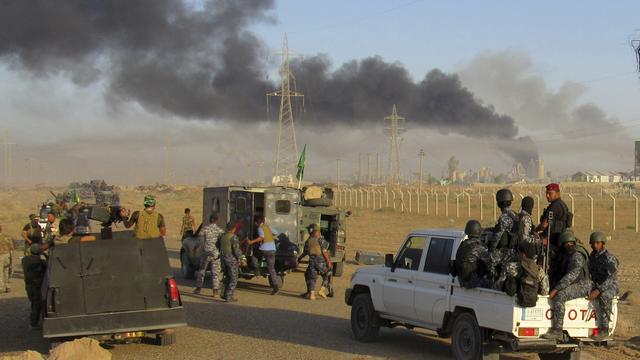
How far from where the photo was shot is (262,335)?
1288 cm

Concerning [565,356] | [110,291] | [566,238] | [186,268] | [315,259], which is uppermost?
[566,238]

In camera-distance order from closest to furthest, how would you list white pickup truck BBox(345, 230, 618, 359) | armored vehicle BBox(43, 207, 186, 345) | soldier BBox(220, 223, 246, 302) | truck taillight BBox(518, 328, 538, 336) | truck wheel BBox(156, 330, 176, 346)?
truck taillight BBox(518, 328, 538, 336), white pickup truck BBox(345, 230, 618, 359), armored vehicle BBox(43, 207, 186, 345), truck wheel BBox(156, 330, 176, 346), soldier BBox(220, 223, 246, 302)

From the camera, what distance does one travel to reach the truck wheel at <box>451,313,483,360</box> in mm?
9930

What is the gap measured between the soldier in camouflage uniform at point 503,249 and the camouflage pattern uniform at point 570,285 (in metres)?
0.65

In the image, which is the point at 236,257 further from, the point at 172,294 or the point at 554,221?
the point at 554,221

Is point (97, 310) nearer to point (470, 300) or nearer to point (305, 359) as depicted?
point (305, 359)

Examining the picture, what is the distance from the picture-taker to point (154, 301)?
11.4 m

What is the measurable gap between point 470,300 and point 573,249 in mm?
1381

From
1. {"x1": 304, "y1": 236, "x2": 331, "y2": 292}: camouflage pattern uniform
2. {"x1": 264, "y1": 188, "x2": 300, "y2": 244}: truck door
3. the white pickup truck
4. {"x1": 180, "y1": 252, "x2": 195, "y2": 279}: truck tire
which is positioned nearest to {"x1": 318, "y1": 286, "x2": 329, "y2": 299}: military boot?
{"x1": 304, "y1": 236, "x2": 331, "y2": 292}: camouflage pattern uniform

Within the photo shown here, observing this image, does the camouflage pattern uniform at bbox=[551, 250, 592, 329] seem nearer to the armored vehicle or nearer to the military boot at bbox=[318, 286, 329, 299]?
the armored vehicle

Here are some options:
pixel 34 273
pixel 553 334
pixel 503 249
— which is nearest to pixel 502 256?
pixel 503 249

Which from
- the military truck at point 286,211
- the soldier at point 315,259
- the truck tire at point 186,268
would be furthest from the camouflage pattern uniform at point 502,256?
the truck tire at point 186,268

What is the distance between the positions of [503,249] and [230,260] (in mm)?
8042

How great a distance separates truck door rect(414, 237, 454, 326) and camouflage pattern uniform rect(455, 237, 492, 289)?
0.49 m
